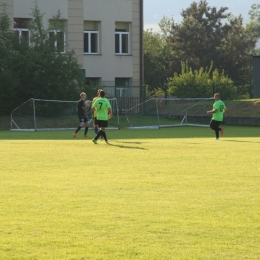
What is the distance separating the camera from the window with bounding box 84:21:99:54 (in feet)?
177

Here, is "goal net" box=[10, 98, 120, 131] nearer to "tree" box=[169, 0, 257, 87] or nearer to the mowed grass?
Result: the mowed grass

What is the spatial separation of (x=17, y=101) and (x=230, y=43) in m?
43.4

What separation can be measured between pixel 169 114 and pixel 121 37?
33.4 feet

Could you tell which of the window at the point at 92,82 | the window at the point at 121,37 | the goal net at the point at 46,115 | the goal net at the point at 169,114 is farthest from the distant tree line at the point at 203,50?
the goal net at the point at 46,115

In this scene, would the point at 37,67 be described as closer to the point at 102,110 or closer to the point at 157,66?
the point at 102,110

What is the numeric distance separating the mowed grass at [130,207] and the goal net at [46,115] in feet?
69.0

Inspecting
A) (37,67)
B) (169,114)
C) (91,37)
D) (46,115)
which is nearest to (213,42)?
(91,37)

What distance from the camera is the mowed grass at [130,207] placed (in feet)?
27.7

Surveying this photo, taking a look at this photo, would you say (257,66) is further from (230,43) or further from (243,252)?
(243,252)

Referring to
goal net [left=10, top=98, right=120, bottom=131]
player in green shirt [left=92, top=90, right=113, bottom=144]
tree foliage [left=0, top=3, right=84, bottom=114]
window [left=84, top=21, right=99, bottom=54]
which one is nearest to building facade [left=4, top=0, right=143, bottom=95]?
window [left=84, top=21, right=99, bottom=54]

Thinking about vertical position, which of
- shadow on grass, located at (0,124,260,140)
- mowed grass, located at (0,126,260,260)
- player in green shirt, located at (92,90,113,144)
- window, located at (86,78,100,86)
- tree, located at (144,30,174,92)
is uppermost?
tree, located at (144,30,174,92)

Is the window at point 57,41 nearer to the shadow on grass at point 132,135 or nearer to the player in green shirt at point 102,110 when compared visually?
the shadow on grass at point 132,135

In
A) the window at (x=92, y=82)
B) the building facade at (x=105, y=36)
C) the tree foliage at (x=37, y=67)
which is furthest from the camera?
the building facade at (x=105, y=36)

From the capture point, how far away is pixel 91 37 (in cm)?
5438
